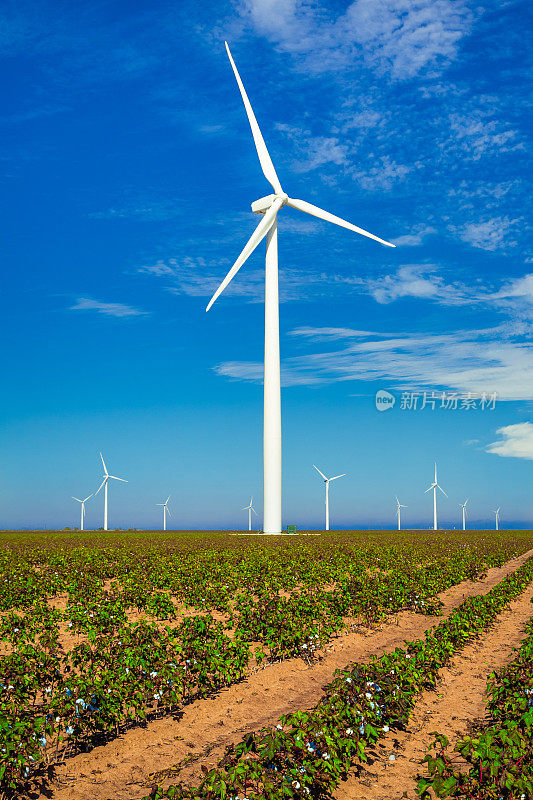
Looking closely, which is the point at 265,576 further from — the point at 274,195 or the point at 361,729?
the point at 274,195

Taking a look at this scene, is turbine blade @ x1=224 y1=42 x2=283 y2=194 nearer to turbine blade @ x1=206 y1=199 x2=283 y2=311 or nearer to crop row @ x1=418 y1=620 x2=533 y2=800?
turbine blade @ x1=206 y1=199 x2=283 y2=311

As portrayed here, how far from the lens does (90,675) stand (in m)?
9.17

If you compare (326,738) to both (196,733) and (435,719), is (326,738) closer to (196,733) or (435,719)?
(196,733)

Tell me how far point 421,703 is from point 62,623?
9856 millimetres

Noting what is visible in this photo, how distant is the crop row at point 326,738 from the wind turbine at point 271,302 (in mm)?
43278

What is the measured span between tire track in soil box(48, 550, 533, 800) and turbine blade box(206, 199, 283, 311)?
42176mm

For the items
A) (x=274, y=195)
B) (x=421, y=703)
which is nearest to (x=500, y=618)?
(x=421, y=703)

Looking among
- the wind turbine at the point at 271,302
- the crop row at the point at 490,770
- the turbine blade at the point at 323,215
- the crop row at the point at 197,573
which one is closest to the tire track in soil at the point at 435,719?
the crop row at the point at 490,770

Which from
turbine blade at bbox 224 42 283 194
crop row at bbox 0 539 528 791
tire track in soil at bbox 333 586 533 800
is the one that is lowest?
tire track in soil at bbox 333 586 533 800

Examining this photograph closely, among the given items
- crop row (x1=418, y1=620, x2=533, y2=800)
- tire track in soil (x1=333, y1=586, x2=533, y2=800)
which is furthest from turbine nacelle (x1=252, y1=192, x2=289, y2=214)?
crop row (x1=418, y1=620, x2=533, y2=800)

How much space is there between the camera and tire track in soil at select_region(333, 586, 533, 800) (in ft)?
26.1

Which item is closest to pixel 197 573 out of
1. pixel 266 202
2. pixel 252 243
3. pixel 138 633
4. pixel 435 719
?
pixel 138 633

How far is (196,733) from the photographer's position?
31.5ft

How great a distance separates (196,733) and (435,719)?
397cm
